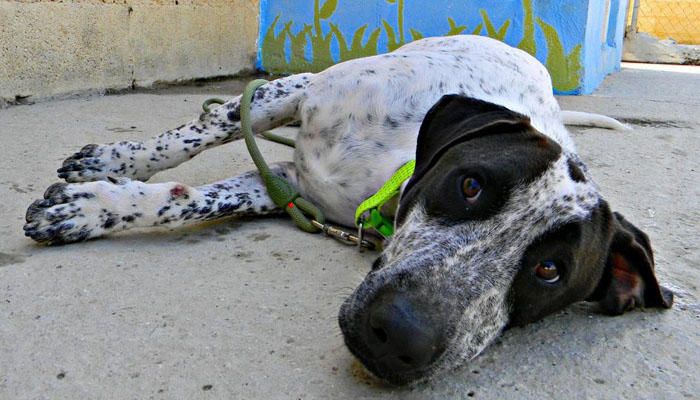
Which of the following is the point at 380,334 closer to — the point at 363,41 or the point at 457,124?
the point at 457,124

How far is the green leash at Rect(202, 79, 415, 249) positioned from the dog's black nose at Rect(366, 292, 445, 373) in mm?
749

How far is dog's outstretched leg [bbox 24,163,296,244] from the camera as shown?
2.44 m

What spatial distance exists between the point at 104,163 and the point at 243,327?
1.36m

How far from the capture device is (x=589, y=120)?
478cm

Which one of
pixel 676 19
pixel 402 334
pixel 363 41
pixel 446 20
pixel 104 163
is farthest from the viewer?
pixel 676 19

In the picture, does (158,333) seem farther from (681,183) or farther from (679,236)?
(681,183)

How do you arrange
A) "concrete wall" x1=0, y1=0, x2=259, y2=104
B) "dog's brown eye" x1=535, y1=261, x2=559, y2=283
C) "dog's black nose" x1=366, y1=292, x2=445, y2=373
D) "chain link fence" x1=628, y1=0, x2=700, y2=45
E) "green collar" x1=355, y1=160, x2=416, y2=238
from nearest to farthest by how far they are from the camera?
"dog's black nose" x1=366, y1=292, x2=445, y2=373
"dog's brown eye" x1=535, y1=261, x2=559, y2=283
"green collar" x1=355, y1=160, x2=416, y2=238
"concrete wall" x1=0, y1=0, x2=259, y2=104
"chain link fence" x1=628, y1=0, x2=700, y2=45

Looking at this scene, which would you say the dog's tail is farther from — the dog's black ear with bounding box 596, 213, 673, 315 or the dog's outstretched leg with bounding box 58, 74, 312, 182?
the dog's black ear with bounding box 596, 213, 673, 315

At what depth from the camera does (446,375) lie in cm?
180

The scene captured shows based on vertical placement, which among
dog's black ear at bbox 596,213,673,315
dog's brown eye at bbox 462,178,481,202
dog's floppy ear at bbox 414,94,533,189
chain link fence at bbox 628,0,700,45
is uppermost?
dog's floppy ear at bbox 414,94,533,189

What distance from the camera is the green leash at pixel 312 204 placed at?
2402 millimetres

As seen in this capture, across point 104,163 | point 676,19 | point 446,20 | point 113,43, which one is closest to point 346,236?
point 104,163

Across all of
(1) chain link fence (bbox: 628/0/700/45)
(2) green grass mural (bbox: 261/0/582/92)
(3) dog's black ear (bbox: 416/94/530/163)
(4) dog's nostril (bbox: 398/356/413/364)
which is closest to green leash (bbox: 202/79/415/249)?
(3) dog's black ear (bbox: 416/94/530/163)

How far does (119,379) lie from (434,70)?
5.93 feet
